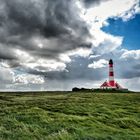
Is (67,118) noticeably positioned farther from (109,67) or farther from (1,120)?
(109,67)

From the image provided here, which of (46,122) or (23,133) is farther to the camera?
(46,122)

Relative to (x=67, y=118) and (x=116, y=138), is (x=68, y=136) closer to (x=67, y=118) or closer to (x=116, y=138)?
(x=116, y=138)

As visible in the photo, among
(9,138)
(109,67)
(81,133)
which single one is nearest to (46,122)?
(81,133)

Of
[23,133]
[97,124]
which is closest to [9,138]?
Answer: [23,133]

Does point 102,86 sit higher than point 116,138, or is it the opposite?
point 102,86

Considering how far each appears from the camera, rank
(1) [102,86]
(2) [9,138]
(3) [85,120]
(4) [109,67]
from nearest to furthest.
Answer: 1. (2) [9,138]
2. (3) [85,120]
3. (4) [109,67]
4. (1) [102,86]

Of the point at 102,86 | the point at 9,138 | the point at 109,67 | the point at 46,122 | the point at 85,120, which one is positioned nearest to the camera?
the point at 9,138

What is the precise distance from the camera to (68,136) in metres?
22.8

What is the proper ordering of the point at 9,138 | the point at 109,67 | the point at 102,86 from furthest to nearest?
the point at 102,86 → the point at 109,67 → the point at 9,138

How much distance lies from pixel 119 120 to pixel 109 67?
6536 centimetres

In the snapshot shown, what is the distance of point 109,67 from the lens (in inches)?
3814

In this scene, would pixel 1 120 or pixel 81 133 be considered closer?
pixel 81 133

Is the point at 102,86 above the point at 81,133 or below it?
above

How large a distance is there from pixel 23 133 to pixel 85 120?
9489 mm
